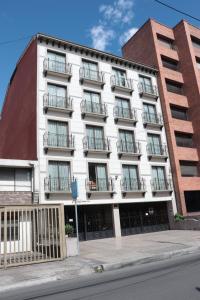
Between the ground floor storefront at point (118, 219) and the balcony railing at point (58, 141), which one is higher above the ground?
the balcony railing at point (58, 141)

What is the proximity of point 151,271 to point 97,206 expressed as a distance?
44.1 ft

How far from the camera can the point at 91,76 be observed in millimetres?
25438

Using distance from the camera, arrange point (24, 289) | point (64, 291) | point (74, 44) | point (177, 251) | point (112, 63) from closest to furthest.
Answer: point (64, 291)
point (24, 289)
point (177, 251)
point (74, 44)
point (112, 63)

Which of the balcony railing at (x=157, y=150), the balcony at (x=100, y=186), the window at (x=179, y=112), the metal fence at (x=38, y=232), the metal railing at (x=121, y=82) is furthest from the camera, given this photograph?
the window at (x=179, y=112)

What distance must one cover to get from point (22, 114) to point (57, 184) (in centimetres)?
797

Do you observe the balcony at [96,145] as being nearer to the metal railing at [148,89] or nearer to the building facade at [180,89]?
the building facade at [180,89]

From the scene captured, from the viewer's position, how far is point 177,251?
1315cm

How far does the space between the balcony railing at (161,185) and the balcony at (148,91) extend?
8449 millimetres

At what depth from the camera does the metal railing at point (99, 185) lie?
21.8m

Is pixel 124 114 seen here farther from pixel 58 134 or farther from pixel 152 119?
pixel 58 134

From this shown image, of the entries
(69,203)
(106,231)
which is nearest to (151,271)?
(69,203)

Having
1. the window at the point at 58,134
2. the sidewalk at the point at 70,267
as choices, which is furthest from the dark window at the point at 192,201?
the sidewalk at the point at 70,267

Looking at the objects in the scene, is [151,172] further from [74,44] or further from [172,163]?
[74,44]

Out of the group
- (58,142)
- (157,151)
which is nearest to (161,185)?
(157,151)
